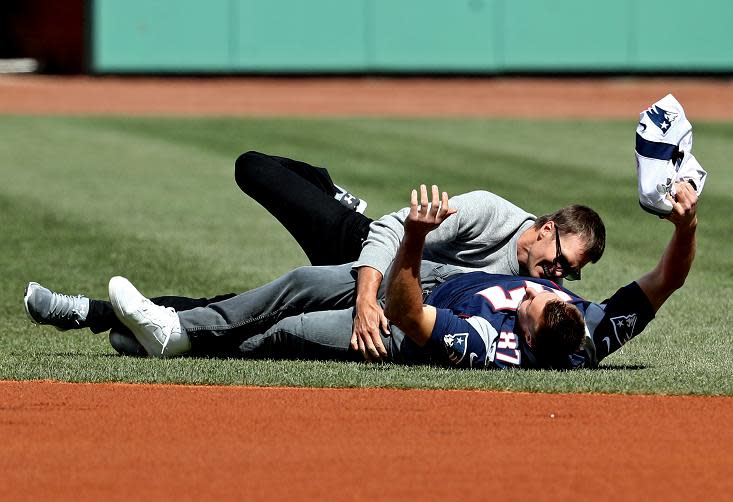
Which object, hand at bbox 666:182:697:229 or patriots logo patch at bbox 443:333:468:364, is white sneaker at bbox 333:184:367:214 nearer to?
patriots logo patch at bbox 443:333:468:364

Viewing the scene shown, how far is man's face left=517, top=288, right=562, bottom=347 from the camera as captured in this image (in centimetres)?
570

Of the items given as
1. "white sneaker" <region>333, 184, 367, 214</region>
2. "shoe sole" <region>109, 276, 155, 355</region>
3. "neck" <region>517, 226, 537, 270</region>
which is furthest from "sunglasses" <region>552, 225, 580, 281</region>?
"shoe sole" <region>109, 276, 155, 355</region>

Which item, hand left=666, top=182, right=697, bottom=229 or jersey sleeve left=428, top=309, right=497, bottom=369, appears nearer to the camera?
hand left=666, top=182, right=697, bottom=229

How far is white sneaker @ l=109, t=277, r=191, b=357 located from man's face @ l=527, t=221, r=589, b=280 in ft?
5.10

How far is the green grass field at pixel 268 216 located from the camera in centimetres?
603

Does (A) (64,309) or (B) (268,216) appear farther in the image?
(B) (268,216)

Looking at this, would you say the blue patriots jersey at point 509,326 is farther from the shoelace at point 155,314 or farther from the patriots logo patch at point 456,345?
the shoelace at point 155,314

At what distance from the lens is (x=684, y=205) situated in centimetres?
568

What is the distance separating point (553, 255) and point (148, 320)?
1.77m

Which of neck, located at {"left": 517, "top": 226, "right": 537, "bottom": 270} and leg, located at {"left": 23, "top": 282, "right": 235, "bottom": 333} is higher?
neck, located at {"left": 517, "top": 226, "right": 537, "bottom": 270}

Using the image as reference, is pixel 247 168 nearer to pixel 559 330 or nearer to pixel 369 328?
pixel 369 328

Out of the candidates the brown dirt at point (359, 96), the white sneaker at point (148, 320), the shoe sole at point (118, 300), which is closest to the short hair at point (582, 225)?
the white sneaker at point (148, 320)

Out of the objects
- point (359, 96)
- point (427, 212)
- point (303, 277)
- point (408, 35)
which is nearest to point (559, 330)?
point (427, 212)

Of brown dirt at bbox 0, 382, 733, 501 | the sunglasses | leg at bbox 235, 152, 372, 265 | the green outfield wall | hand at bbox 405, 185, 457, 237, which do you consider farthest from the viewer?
the green outfield wall
